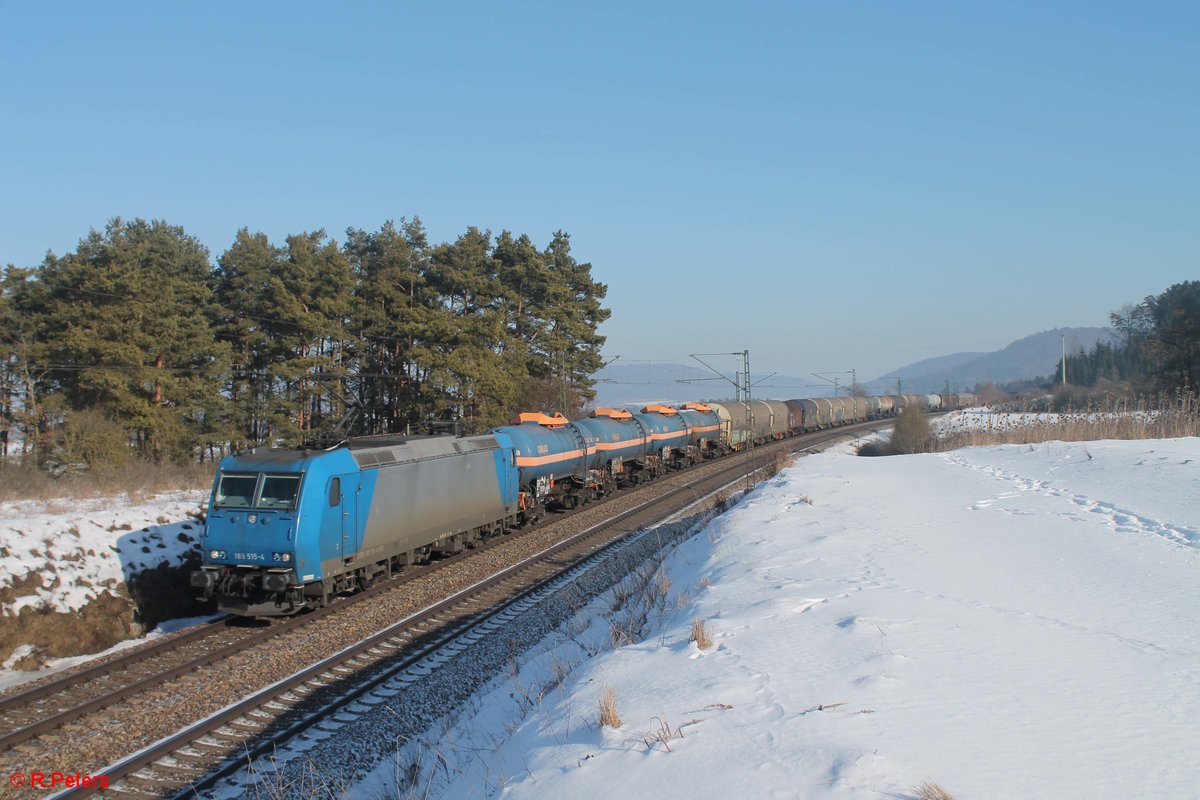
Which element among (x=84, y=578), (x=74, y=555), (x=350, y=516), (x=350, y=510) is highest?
(x=350, y=510)

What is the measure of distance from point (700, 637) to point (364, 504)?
9580 mm

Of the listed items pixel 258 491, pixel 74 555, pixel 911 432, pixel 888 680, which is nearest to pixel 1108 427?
pixel 911 432

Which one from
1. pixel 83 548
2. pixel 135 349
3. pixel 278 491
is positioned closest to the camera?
pixel 278 491

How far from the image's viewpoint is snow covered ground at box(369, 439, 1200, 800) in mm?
4824

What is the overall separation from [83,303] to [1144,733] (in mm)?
42284

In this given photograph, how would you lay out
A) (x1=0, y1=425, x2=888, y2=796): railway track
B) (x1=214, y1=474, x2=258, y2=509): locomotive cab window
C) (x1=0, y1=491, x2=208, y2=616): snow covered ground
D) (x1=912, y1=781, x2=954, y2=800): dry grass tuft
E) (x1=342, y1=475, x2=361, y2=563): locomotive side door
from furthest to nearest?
(x1=342, y1=475, x2=361, y2=563): locomotive side door < (x1=214, y1=474, x2=258, y2=509): locomotive cab window < (x1=0, y1=491, x2=208, y2=616): snow covered ground < (x1=0, y1=425, x2=888, y2=796): railway track < (x1=912, y1=781, x2=954, y2=800): dry grass tuft

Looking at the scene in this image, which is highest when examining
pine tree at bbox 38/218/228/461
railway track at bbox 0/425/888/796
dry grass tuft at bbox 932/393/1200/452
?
pine tree at bbox 38/218/228/461

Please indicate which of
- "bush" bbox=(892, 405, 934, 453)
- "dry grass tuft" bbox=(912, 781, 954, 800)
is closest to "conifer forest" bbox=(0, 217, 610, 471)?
"bush" bbox=(892, 405, 934, 453)

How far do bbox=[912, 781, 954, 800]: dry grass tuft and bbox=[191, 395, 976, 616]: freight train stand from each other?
1159 centimetres

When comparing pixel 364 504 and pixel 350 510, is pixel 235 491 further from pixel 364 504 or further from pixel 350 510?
pixel 364 504

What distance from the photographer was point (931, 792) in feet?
14.3

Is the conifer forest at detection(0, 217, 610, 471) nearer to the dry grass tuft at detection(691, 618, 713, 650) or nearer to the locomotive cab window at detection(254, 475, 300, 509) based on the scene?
the locomotive cab window at detection(254, 475, 300, 509)

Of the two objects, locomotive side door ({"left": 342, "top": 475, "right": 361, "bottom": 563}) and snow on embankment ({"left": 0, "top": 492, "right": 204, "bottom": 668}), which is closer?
snow on embankment ({"left": 0, "top": 492, "right": 204, "bottom": 668})

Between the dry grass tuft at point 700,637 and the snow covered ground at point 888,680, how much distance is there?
90mm
